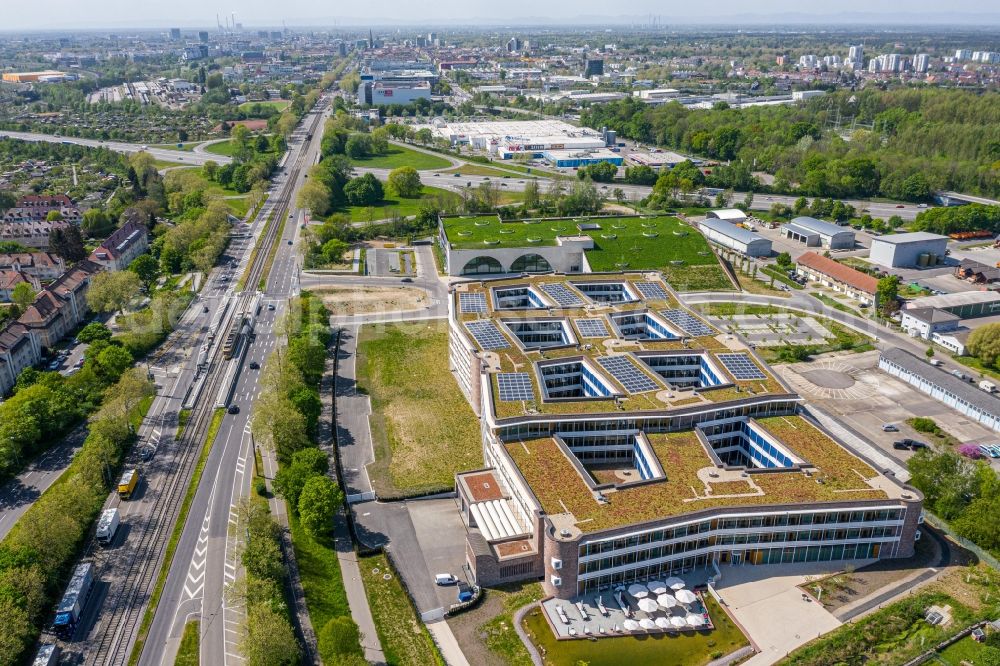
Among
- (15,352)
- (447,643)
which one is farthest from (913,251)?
(15,352)

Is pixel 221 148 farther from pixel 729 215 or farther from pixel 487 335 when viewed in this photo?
pixel 487 335

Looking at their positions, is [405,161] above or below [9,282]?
above

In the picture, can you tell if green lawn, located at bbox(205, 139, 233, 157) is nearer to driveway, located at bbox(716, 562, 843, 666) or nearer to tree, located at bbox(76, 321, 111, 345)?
tree, located at bbox(76, 321, 111, 345)

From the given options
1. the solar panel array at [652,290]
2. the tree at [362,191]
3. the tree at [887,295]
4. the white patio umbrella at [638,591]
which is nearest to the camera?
the white patio umbrella at [638,591]

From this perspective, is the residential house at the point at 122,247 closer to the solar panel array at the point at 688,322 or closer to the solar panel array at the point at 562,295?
the solar panel array at the point at 562,295

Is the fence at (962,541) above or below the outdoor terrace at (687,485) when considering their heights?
below

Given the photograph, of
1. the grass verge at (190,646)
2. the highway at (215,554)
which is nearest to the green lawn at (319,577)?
the highway at (215,554)
